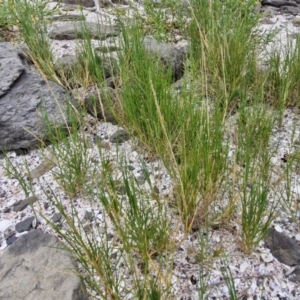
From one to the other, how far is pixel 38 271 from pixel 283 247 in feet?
3.28

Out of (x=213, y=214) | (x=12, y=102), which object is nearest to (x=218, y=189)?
(x=213, y=214)

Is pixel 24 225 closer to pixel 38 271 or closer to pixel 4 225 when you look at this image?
pixel 4 225

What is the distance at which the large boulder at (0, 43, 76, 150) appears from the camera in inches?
93.3

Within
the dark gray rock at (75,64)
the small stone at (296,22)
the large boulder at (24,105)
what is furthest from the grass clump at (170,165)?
the small stone at (296,22)

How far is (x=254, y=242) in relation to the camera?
1645mm

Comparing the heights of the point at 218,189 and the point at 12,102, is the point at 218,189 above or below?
below

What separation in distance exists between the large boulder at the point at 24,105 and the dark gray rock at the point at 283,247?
49.1 inches

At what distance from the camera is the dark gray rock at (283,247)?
165 centimetres

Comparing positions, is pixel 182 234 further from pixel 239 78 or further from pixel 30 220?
pixel 239 78

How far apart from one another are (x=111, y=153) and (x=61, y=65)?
103cm

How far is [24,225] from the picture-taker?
1.90 meters

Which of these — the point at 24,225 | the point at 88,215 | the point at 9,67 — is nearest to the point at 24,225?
the point at 24,225

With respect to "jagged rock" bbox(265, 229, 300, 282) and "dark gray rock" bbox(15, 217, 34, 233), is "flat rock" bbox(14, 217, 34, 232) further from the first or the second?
"jagged rock" bbox(265, 229, 300, 282)

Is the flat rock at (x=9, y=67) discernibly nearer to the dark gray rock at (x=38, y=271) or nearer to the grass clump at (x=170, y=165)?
the grass clump at (x=170, y=165)
